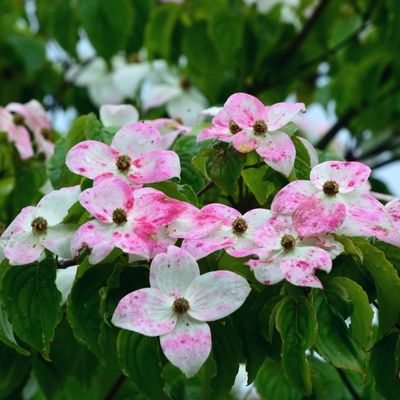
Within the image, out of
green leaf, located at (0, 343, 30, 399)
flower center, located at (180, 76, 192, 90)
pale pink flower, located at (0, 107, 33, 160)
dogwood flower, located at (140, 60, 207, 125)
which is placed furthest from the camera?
flower center, located at (180, 76, 192, 90)

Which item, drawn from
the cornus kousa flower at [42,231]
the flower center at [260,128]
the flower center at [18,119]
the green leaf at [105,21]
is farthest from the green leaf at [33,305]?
the green leaf at [105,21]

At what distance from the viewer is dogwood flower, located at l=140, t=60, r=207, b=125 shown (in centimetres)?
210

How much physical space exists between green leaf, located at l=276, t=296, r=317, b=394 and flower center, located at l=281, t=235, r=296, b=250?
0.18ft

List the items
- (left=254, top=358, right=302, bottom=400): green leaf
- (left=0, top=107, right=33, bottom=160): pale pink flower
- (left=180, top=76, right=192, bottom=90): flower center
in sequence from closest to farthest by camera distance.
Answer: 1. (left=254, top=358, right=302, bottom=400): green leaf
2. (left=0, top=107, right=33, bottom=160): pale pink flower
3. (left=180, top=76, right=192, bottom=90): flower center

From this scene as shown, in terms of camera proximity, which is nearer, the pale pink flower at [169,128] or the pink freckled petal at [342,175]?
the pink freckled petal at [342,175]

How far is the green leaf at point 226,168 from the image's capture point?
105 centimetres

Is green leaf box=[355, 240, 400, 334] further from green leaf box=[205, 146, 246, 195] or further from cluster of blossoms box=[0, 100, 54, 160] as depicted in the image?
cluster of blossoms box=[0, 100, 54, 160]

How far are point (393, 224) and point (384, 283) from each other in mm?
67

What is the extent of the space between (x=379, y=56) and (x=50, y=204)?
1.30 meters

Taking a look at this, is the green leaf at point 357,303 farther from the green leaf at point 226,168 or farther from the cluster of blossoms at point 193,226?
the green leaf at point 226,168

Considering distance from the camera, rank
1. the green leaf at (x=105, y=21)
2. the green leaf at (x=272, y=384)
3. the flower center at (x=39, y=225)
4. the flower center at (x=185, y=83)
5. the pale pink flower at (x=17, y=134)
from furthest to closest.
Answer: the flower center at (x=185, y=83)
the green leaf at (x=105, y=21)
the pale pink flower at (x=17, y=134)
the green leaf at (x=272, y=384)
the flower center at (x=39, y=225)

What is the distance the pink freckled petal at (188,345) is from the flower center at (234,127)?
0.22 metres

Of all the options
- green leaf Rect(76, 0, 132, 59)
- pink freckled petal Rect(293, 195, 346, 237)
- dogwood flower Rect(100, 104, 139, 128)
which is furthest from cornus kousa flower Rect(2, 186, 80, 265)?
green leaf Rect(76, 0, 132, 59)

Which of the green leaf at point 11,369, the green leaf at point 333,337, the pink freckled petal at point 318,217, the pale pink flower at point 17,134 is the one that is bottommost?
the green leaf at point 11,369
